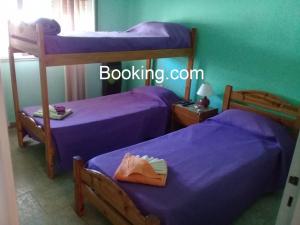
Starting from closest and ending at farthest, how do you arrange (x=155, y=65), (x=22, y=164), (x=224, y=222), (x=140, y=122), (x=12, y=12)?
(x=224, y=222) → (x=22, y=164) → (x=140, y=122) → (x=12, y=12) → (x=155, y=65)

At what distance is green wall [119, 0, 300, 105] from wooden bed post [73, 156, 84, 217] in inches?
75.7

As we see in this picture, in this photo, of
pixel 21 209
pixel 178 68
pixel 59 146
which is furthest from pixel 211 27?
pixel 21 209

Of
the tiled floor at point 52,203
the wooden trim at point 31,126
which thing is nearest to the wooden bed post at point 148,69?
the wooden trim at point 31,126

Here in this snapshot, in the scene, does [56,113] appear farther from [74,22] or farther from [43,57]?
[74,22]

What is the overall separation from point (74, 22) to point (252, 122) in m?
2.70

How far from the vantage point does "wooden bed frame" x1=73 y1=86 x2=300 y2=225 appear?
1666 mm

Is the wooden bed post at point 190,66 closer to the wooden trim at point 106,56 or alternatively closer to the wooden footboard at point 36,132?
the wooden trim at point 106,56

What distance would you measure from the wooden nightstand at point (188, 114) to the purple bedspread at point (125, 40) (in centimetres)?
76

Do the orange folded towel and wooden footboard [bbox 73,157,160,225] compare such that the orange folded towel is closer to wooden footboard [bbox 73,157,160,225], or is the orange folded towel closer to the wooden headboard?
wooden footboard [bbox 73,157,160,225]

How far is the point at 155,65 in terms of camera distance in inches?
159

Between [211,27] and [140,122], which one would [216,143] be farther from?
[211,27]

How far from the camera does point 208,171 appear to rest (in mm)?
1977

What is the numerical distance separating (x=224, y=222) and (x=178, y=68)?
7.39ft

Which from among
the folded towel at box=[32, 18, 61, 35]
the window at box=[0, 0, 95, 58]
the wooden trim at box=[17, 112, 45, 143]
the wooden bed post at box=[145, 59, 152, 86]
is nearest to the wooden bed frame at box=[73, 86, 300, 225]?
the wooden trim at box=[17, 112, 45, 143]
